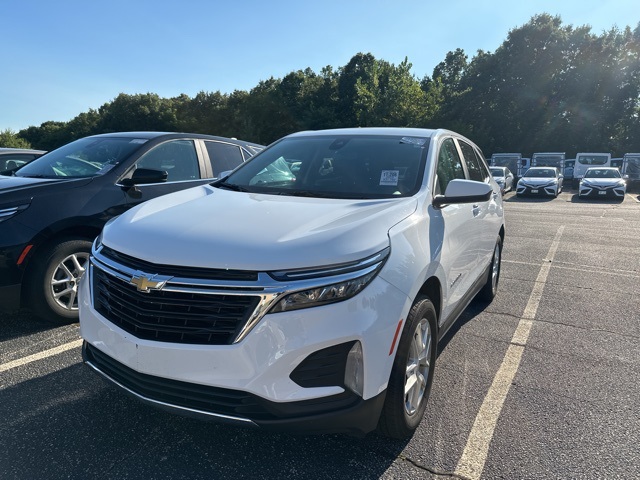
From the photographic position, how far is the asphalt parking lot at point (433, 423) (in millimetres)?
2273

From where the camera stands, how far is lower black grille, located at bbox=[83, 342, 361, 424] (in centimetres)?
193

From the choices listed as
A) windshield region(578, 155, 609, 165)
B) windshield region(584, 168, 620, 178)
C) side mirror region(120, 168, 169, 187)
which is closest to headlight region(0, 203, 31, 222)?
side mirror region(120, 168, 169, 187)

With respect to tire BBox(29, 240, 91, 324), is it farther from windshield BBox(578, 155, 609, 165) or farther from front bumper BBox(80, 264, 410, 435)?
windshield BBox(578, 155, 609, 165)

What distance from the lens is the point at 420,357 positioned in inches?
100

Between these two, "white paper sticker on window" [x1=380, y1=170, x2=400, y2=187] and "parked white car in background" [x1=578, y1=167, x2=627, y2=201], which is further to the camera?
"parked white car in background" [x1=578, y1=167, x2=627, y2=201]

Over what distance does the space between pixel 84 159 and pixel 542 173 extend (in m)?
21.5

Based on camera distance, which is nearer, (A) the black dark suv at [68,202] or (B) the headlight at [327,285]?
(B) the headlight at [327,285]

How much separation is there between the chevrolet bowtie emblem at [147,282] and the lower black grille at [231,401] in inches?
16.5

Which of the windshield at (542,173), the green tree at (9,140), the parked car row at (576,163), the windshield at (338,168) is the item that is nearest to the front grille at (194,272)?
the windshield at (338,168)

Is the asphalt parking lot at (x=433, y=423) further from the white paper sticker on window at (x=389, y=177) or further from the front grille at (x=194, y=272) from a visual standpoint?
the white paper sticker on window at (x=389, y=177)

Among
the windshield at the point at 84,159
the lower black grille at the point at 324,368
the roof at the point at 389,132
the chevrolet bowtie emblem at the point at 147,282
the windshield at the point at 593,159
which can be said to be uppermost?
the windshield at the point at 593,159

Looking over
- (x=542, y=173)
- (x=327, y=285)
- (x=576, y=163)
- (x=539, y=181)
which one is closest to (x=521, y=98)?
(x=576, y=163)

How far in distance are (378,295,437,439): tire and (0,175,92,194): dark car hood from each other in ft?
10.7

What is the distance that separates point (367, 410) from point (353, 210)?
3.47 feet
